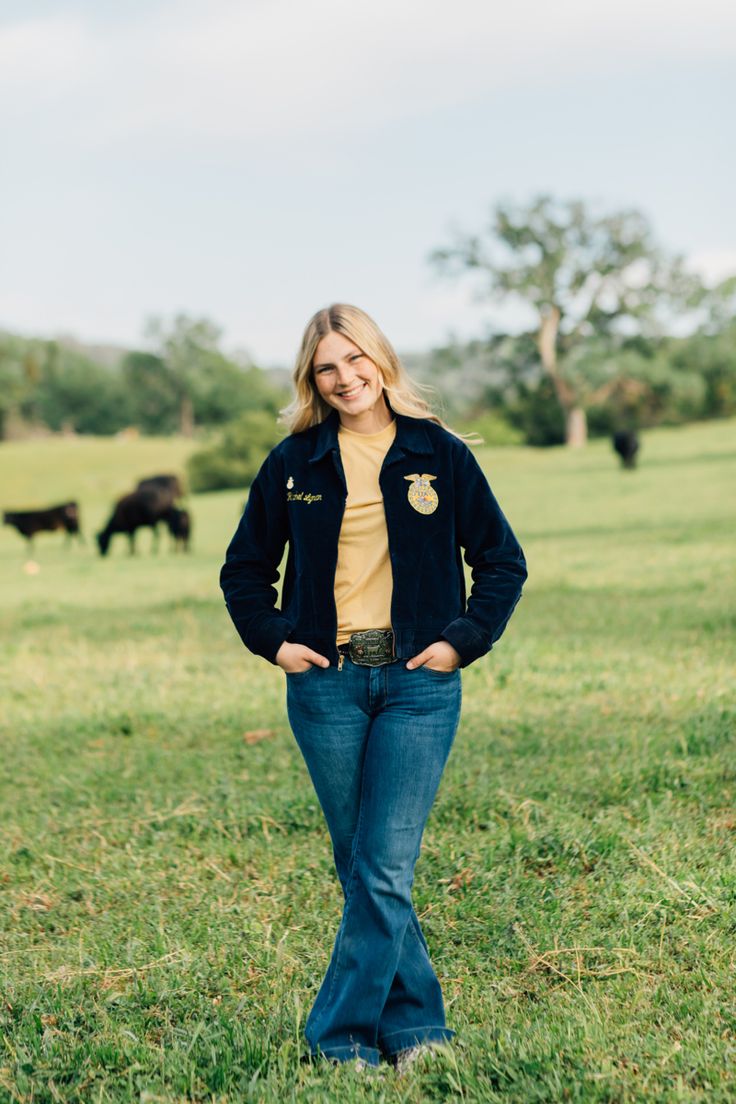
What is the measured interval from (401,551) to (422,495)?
19 centimetres

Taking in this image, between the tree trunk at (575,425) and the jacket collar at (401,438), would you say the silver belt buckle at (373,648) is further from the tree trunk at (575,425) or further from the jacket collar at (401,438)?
the tree trunk at (575,425)

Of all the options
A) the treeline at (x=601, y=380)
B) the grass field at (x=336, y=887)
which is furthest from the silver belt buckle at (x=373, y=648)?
the treeline at (x=601, y=380)

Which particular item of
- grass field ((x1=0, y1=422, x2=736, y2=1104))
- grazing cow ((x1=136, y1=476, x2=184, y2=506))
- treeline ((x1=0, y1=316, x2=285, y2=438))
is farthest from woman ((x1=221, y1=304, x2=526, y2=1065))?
treeline ((x1=0, y1=316, x2=285, y2=438))

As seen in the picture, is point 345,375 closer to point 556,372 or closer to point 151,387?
point 556,372

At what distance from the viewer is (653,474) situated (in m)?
37.0

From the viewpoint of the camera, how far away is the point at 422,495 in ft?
11.8

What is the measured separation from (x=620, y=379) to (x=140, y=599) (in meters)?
58.4

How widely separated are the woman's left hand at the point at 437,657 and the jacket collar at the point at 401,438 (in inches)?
24.0

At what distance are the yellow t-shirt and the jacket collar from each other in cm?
9

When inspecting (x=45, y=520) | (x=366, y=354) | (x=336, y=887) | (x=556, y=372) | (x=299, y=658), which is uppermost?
(x=556, y=372)

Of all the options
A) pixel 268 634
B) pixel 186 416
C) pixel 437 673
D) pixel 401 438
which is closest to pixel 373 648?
pixel 437 673

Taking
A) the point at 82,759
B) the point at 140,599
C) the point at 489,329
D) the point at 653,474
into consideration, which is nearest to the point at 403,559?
the point at 82,759

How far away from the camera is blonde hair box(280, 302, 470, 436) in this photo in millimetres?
3689

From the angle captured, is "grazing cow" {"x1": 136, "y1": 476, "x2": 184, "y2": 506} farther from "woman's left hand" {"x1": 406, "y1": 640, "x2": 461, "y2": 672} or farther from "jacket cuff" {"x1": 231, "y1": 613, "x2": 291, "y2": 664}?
"woman's left hand" {"x1": 406, "y1": 640, "x2": 461, "y2": 672}
